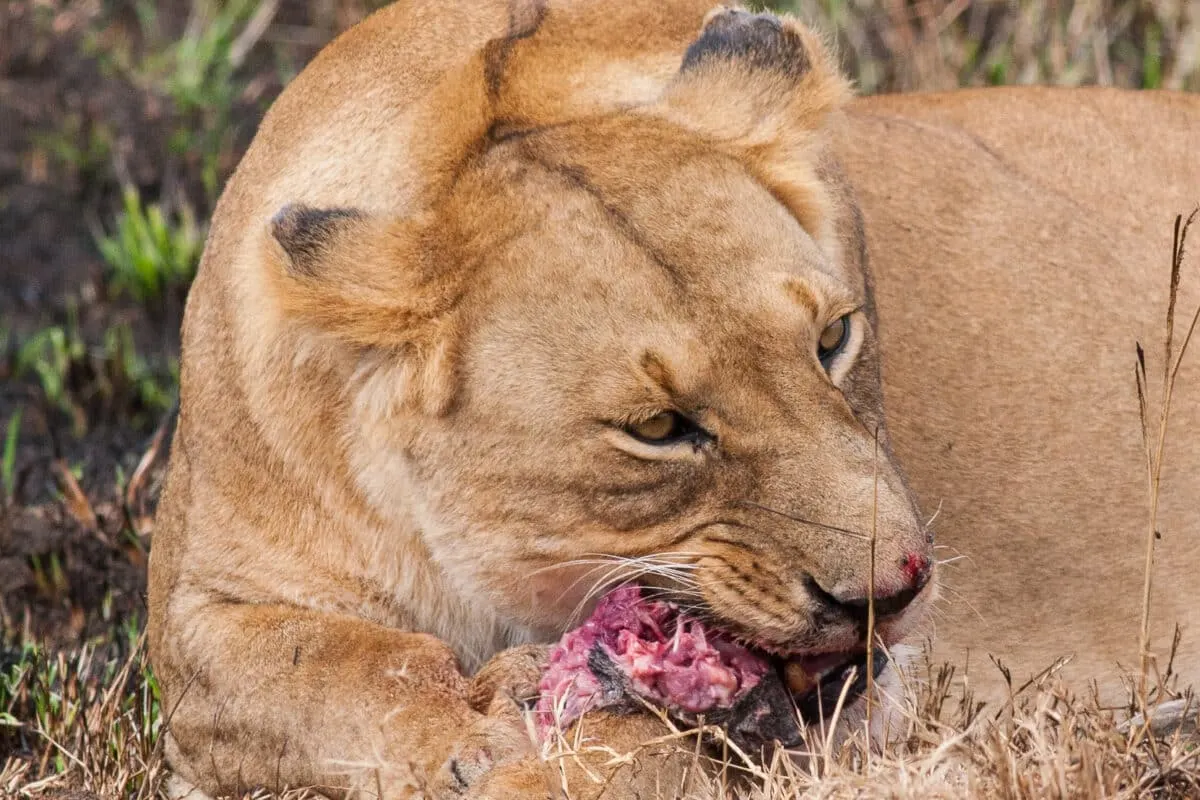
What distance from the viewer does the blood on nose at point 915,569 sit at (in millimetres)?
2588

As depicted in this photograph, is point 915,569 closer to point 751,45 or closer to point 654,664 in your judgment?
point 654,664

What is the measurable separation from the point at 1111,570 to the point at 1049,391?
39 cm

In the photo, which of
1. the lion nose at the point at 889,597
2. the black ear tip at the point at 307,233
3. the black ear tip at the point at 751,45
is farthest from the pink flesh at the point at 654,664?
the black ear tip at the point at 751,45

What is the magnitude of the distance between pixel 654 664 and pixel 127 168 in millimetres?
4375

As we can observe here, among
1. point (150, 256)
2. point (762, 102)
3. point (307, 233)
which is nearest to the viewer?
point (307, 233)

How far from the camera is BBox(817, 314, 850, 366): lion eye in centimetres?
287

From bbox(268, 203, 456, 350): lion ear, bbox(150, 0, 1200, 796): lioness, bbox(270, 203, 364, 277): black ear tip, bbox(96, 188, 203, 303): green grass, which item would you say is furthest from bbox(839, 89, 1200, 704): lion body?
bbox(96, 188, 203, 303): green grass

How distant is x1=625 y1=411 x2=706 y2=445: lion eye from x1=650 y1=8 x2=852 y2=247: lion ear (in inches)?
20.9

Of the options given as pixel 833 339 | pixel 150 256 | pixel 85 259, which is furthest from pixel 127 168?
pixel 833 339

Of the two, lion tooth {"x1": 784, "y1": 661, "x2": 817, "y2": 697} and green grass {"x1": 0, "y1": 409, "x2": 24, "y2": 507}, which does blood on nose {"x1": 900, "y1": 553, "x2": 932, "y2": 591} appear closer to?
lion tooth {"x1": 784, "y1": 661, "x2": 817, "y2": 697}

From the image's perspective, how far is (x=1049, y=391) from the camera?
381cm

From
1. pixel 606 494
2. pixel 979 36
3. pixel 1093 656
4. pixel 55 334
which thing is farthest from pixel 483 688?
pixel 979 36

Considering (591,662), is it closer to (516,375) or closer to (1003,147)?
(516,375)

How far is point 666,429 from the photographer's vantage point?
8.96ft
